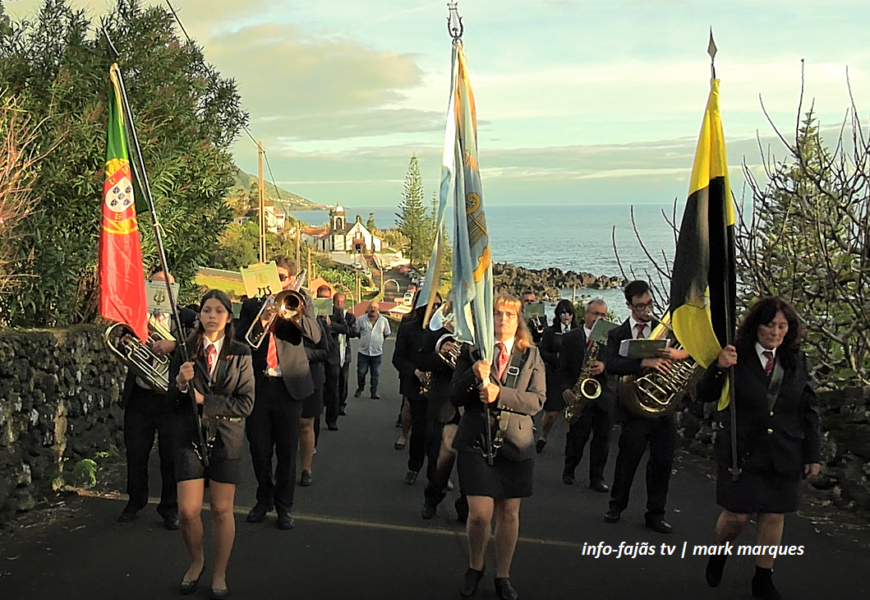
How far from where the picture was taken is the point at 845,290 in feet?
32.1

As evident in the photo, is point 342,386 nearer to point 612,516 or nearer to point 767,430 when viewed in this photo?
point 612,516

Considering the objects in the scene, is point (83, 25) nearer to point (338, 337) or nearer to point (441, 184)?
point (338, 337)

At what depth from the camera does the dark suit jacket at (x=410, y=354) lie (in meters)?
9.33

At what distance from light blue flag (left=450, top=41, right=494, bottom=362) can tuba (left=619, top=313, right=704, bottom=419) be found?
6.74 feet

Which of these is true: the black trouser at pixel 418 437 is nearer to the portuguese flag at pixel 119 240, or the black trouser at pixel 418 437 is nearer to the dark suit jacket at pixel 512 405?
the dark suit jacket at pixel 512 405

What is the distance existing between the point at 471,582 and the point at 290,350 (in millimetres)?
2707

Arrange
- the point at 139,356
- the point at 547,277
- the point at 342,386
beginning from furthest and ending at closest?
1. the point at 547,277
2. the point at 342,386
3. the point at 139,356

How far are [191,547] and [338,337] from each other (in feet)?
22.9

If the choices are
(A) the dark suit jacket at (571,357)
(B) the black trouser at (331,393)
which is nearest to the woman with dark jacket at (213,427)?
(A) the dark suit jacket at (571,357)

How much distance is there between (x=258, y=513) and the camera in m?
7.66

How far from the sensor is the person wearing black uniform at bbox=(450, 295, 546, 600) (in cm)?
576

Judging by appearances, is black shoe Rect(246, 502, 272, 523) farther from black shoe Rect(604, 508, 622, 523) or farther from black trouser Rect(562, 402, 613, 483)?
black trouser Rect(562, 402, 613, 483)

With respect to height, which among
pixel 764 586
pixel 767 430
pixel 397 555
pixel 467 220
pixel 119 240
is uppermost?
pixel 467 220

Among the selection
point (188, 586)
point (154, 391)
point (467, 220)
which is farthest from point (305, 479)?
point (467, 220)
